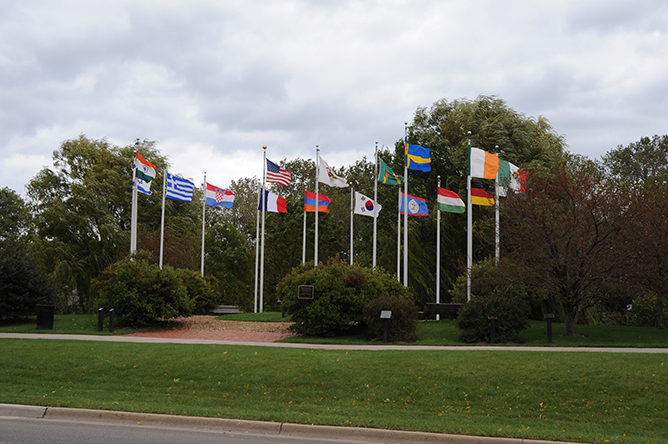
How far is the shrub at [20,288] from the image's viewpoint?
22.8m

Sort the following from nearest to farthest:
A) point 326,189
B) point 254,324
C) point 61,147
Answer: point 254,324 → point 61,147 → point 326,189

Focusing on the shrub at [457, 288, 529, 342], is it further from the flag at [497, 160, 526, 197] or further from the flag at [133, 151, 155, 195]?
the flag at [133, 151, 155, 195]

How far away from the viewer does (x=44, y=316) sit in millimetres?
21422

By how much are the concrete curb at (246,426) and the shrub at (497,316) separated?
1116cm

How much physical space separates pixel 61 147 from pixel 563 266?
37.8m

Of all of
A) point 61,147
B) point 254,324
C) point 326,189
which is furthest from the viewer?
point 326,189

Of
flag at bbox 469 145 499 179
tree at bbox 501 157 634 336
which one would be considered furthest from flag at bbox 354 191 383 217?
tree at bbox 501 157 634 336

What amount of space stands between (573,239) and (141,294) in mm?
16173

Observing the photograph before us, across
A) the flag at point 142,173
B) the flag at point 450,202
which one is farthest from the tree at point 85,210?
the flag at point 450,202

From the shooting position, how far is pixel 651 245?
20203 mm

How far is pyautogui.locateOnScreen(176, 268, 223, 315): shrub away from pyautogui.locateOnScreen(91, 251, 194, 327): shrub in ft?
8.46

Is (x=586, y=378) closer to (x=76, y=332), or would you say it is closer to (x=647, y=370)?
(x=647, y=370)

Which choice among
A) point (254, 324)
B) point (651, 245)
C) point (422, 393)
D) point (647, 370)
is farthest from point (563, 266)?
point (254, 324)

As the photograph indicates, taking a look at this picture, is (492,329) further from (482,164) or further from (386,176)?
(386,176)
